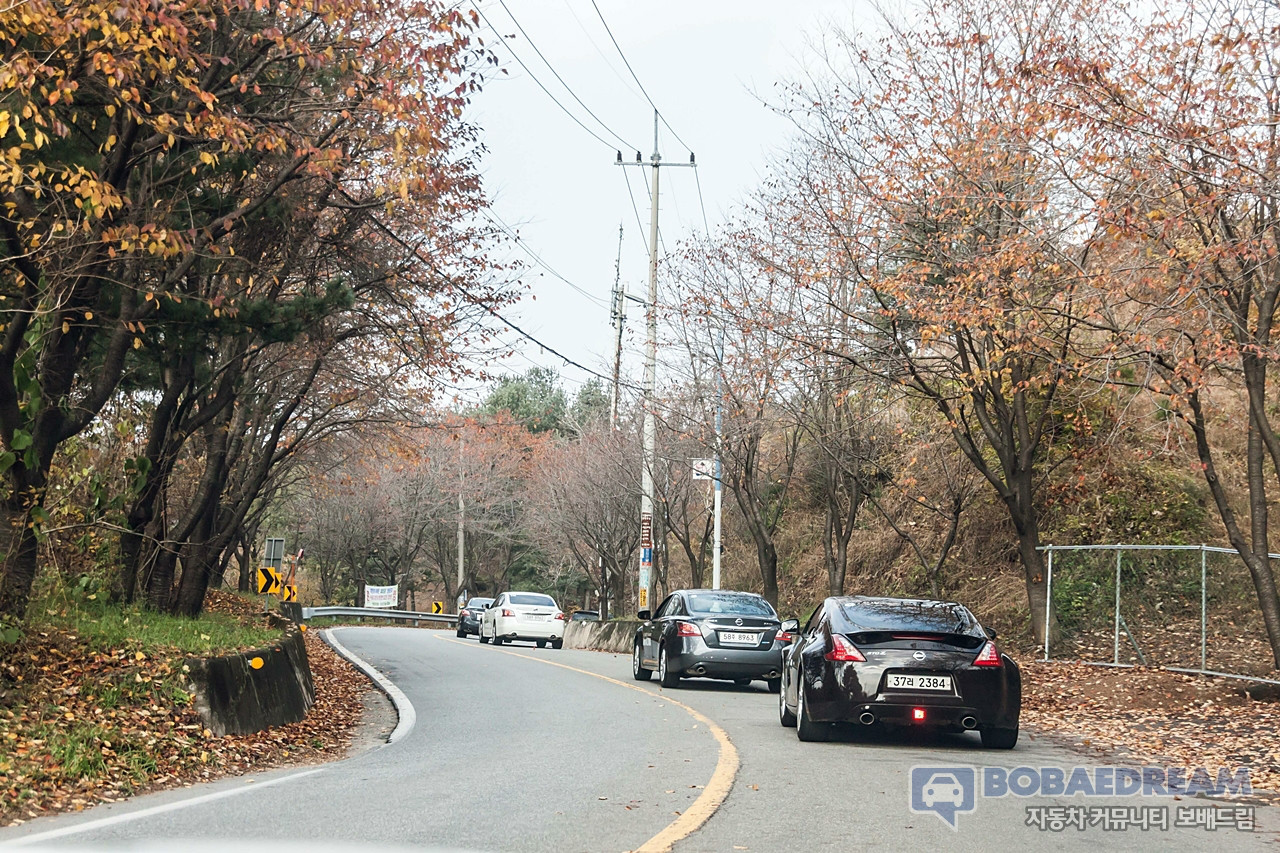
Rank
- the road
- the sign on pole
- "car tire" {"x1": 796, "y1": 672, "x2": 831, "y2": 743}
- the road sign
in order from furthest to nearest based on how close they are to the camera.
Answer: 1. the sign on pole
2. the road sign
3. "car tire" {"x1": 796, "y1": 672, "x2": 831, "y2": 743}
4. the road

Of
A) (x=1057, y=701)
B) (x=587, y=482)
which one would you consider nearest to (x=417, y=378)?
(x=1057, y=701)

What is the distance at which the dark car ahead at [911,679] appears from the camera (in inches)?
448

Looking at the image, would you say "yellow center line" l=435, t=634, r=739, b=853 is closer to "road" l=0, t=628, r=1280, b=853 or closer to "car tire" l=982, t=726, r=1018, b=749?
"road" l=0, t=628, r=1280, b=853

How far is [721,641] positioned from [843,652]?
7.04 meters

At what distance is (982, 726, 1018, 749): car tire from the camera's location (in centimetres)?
1173

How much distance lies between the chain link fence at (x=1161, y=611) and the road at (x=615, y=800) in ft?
22.7

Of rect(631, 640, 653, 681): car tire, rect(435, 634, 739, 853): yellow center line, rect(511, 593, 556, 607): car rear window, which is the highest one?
rect(511, 593, 556, 607): car rear window

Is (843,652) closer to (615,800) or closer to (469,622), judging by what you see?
(615,800)

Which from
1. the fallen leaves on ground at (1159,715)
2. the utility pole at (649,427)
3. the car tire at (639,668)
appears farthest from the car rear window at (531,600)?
the fallen leaves on ground at (1159,715)

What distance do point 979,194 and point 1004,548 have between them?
520 inches

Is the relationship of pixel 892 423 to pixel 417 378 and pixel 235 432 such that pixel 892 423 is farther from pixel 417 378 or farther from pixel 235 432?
pixel 235 432

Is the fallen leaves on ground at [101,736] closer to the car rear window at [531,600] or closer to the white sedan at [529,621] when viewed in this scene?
the white sedan at [529,621]

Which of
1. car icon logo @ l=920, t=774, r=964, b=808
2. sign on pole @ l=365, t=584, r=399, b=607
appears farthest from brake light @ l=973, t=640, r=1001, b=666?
sign on pole @ l=365, t=584, r=399, b=607

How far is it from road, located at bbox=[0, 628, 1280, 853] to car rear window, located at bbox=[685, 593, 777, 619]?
15.4 feet
